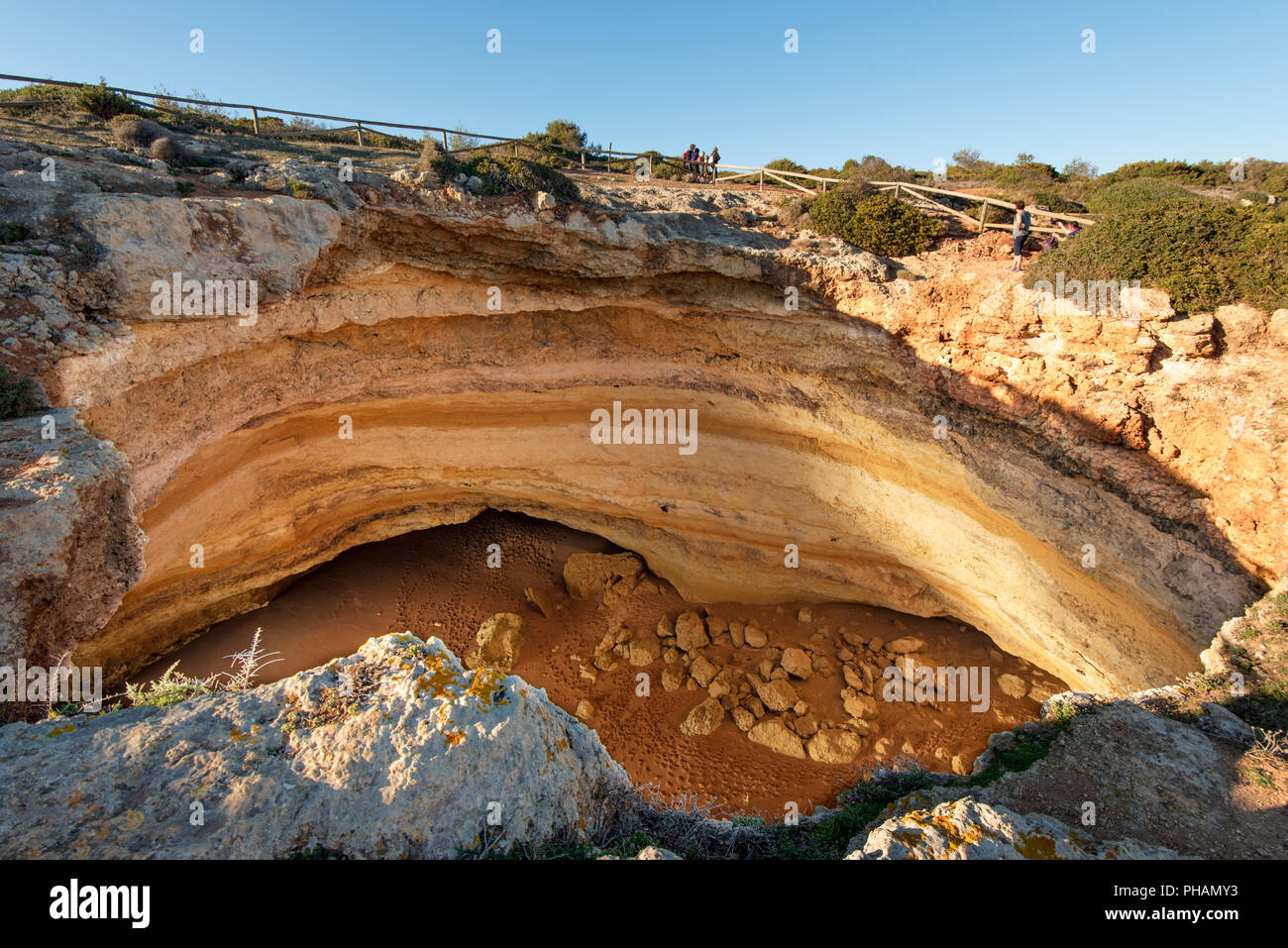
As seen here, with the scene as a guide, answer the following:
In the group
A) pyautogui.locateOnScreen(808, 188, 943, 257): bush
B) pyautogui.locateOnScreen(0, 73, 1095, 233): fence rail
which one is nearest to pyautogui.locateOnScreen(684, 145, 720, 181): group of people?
pyautogui.locateOnScreen(0, 73, 1095, 233): fence rail

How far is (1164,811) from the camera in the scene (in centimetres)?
455

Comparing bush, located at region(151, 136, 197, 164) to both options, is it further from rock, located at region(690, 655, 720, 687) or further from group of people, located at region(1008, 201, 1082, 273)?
group of people, located at region(1008, 201, 1082, 273)

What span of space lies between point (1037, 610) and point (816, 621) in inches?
167

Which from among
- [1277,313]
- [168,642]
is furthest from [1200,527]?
[168,642]

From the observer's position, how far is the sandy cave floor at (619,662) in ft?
31.8

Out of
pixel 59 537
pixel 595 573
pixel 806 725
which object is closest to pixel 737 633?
pixel 806 725

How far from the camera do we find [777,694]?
10703 millimetres

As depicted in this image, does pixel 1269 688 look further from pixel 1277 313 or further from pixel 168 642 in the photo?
pixel 168 642

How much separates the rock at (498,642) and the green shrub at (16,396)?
26.5ft

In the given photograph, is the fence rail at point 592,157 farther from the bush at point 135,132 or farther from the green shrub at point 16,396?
the green shrub at point 16,396

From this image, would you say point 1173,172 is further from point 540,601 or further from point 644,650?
point 540,601

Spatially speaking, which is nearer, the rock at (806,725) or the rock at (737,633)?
the rock at (806,725)

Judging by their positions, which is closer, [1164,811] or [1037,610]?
[1164,811]

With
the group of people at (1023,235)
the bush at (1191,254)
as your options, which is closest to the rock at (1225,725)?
the bush at (1191,254)
